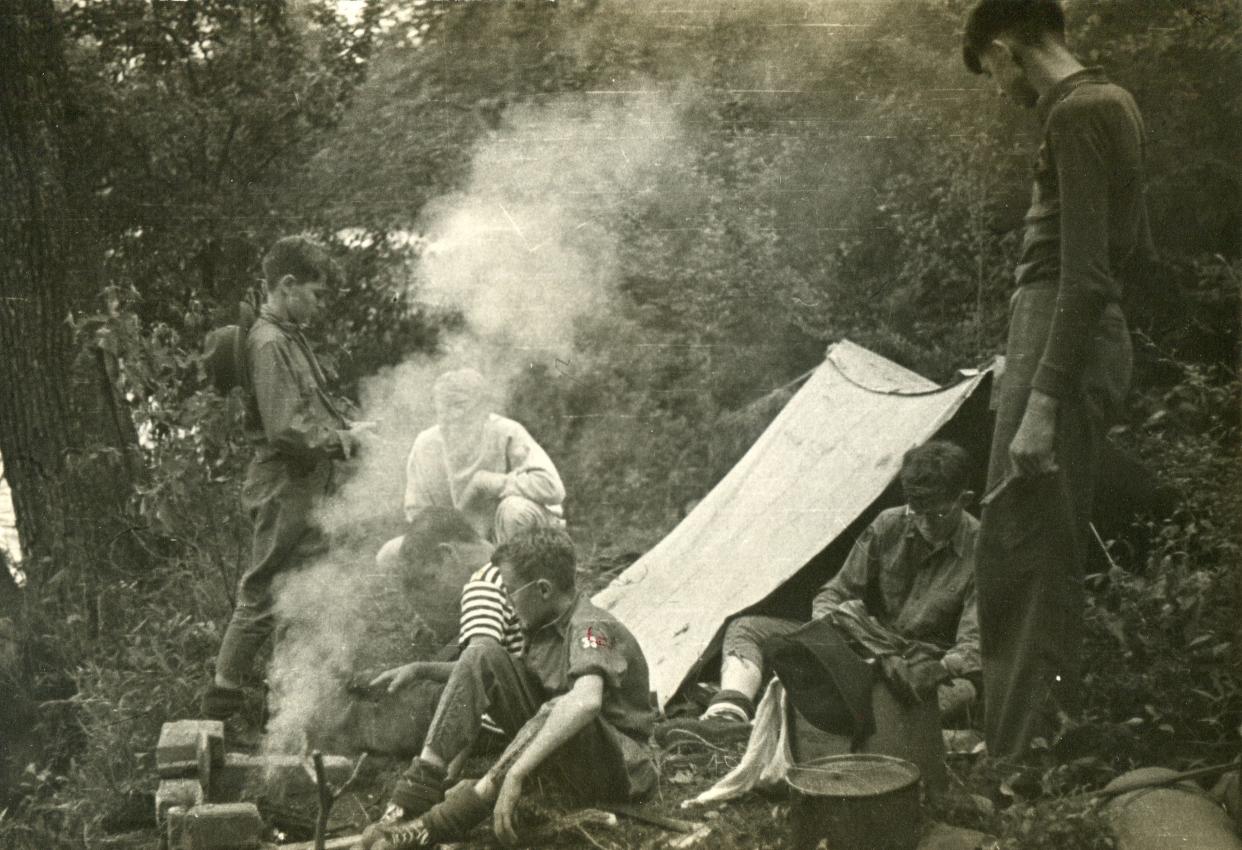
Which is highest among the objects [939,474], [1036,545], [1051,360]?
[1051,360]

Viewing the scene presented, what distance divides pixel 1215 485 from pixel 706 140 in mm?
2195

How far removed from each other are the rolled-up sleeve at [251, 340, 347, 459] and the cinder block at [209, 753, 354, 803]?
3.49 feet

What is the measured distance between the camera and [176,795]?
424cm

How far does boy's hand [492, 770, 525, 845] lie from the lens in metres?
4.06

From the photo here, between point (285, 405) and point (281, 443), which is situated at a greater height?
point (285, 405)

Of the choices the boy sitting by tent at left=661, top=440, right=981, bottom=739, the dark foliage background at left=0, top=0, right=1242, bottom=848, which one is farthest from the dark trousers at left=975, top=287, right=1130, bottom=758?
the dark foliage background at left=0, top=0, right=1242, bottom=848

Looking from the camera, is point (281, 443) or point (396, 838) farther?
point (281, 443)

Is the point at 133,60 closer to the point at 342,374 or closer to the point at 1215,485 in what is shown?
the point at 342,374

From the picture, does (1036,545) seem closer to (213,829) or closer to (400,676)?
(400,676)

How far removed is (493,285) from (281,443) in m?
0.93

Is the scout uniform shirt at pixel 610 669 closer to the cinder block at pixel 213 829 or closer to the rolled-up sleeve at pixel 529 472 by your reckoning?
the rolled-up sleeve at pixel 529 472

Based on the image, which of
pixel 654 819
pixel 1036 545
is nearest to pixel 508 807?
pixel 654 819

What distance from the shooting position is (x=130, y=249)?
4.57m

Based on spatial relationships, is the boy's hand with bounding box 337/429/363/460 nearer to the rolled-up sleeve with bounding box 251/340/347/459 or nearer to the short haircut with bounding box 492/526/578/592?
the rolled-up sleeve with bounding box 251/340/347/459
